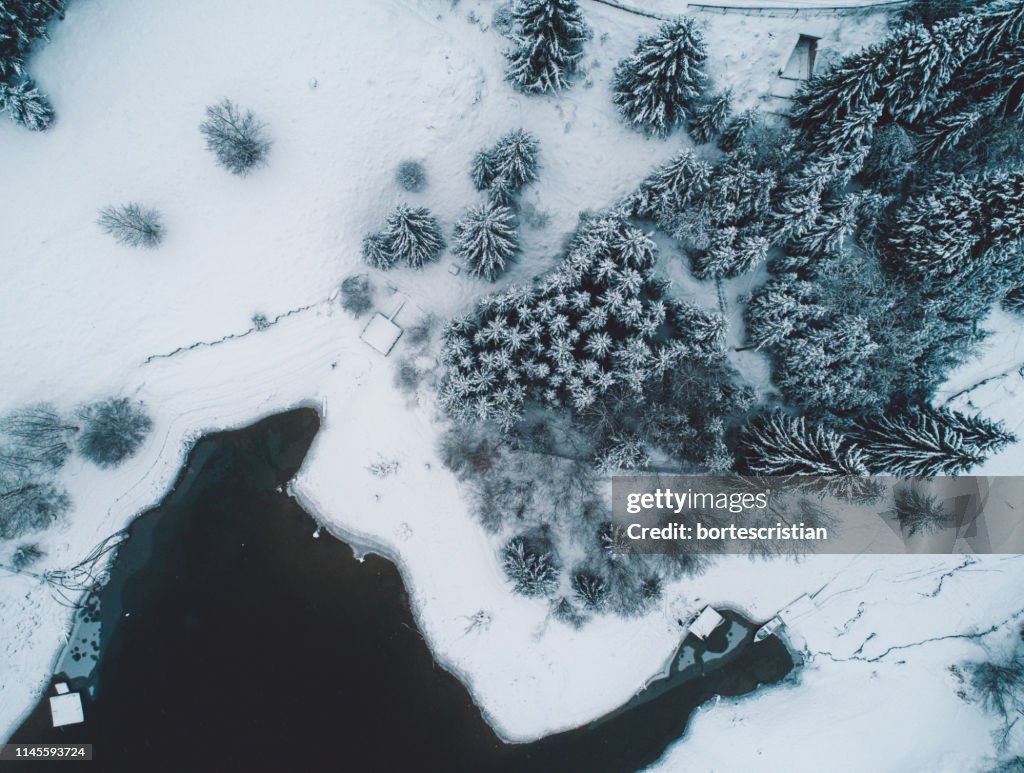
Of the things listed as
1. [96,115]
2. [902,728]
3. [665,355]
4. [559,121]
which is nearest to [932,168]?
[665,355]

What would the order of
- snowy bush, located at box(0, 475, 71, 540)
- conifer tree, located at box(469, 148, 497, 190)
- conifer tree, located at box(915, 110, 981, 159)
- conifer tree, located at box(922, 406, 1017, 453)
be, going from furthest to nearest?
1. snowy bush, located at box(0, 475, 71, 540)
2. conifer tree, located at box(469, 148, 497, 190)
3. conifer tree, located at box(922, 406, 1017, 453)
4. conifer tree, located at box(915, 110, 981, 159)

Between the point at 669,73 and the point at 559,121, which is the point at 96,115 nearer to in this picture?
the point at 559,121

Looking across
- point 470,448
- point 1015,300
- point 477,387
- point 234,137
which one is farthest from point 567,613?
point 234,137

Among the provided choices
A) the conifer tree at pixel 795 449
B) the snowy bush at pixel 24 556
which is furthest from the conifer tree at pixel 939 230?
the snowy bush at pixel 24 556

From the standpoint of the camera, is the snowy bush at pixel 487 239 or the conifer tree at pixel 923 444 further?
the snowy bush at pixel 487 239

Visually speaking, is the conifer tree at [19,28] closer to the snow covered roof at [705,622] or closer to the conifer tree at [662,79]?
the conifer tree at [662,79]

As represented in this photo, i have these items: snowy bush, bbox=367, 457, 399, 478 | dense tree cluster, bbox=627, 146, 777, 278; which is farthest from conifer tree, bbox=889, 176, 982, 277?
snowy bush, bbox=367, 457, 399, 478

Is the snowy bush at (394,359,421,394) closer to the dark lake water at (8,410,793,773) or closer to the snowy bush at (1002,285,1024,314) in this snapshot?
the dark lake water at (8,410,793,773)
